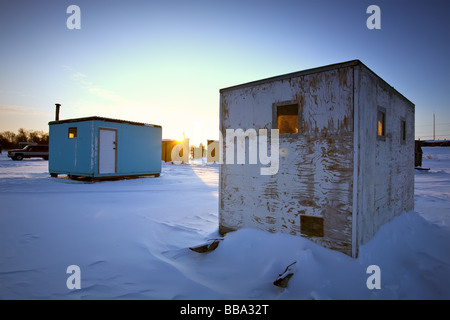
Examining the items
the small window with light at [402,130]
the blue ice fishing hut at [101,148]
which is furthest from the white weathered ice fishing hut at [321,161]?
the blue ice fishing hut at [101,148]

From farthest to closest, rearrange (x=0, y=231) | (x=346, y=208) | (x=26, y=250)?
1. (x=0, y=231)
2. (x=26, y=250)
3. (x=346, y=208)

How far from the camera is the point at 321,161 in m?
3.14

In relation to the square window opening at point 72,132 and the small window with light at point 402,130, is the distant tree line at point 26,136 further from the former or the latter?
the small window with light at point 402,130

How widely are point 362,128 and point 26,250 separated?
502 cm

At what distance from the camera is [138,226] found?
4527 millimetres

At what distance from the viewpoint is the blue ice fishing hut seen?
34.8ft

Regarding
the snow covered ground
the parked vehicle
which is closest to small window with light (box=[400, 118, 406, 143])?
the snow covered ground

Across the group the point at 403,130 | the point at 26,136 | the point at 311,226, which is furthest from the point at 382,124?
the point at 26,136

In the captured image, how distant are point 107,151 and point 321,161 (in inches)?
416

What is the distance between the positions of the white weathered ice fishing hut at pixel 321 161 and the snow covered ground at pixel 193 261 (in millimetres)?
296

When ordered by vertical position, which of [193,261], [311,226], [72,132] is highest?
[72,132]

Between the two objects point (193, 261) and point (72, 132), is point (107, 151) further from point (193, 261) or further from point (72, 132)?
point (193, 261)
